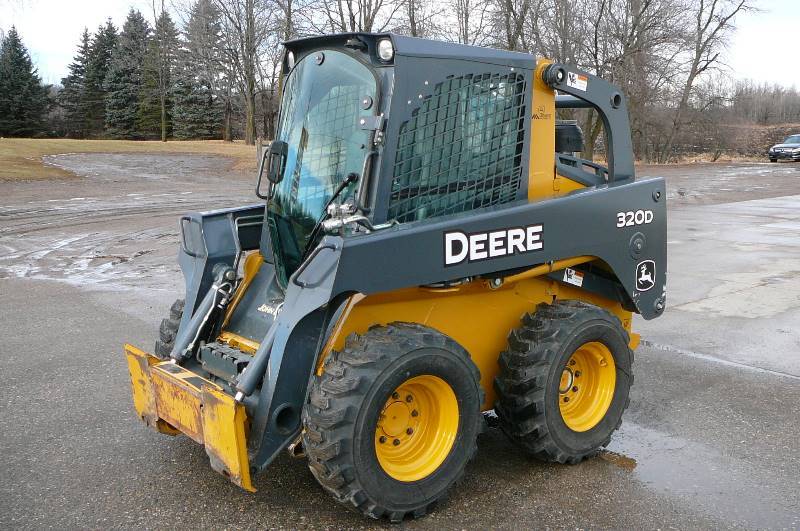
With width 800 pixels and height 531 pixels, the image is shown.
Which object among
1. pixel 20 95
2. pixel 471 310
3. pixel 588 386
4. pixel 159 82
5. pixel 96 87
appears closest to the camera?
pixel 471 310

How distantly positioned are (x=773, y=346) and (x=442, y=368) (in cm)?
450

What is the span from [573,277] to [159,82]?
5184cm

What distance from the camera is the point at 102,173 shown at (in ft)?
89.6

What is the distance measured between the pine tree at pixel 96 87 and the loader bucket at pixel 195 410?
57942 mm

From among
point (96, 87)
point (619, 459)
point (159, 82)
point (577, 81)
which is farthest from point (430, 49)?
point (96, 87)

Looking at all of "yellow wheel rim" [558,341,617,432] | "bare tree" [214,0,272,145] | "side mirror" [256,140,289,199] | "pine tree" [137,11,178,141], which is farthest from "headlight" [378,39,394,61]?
"pine tree" [137,11,178,141]

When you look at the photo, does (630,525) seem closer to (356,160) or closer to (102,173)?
(356,160)

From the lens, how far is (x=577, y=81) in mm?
4375

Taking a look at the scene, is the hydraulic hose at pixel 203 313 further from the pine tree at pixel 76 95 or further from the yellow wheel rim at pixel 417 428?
the pine tree at pixel 76 95

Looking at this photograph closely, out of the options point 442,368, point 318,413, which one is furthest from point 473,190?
point 318,413

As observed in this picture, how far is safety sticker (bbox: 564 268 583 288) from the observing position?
4.48 meters

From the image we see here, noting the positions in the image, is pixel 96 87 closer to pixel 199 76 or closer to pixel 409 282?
pixel 199 76

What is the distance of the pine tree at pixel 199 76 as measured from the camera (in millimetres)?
40156

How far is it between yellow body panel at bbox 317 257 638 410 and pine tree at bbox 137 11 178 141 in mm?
46124
